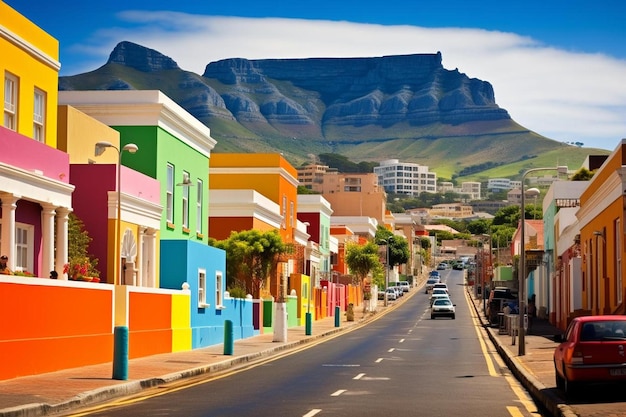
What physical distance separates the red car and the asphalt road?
94cm

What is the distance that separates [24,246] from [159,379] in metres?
6.45

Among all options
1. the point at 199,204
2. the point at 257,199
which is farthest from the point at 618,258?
the point at 257,199

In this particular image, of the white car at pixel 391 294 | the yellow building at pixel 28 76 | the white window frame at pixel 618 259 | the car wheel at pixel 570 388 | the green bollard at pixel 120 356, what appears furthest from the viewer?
the white car at pixel 391 294

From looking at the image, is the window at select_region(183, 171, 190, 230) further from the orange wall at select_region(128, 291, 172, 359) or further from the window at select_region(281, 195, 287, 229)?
the window at select_region(281, 195, 287, 229)

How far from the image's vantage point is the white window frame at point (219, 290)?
4347 centimetres

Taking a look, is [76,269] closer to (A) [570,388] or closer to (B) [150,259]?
(B) [150,259]

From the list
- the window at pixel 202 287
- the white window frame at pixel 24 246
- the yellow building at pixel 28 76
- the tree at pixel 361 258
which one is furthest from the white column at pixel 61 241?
the tree at pixel 361 258

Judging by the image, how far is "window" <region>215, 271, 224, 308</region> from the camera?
4347 cm

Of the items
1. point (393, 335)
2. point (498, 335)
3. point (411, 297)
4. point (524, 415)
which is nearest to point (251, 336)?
point (393, 335)

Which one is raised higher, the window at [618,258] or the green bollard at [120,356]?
the window at [618,258]

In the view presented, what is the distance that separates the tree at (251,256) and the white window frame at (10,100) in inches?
1037

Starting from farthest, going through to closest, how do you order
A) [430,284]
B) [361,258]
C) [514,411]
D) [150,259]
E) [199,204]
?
[430,284]
[361,258]
[199,204]
[150,259]
[514,411]

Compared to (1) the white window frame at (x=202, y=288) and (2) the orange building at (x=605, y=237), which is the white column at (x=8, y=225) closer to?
(1) the white window frame at (x=202, y=288)

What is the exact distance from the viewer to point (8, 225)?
87.6 ft
